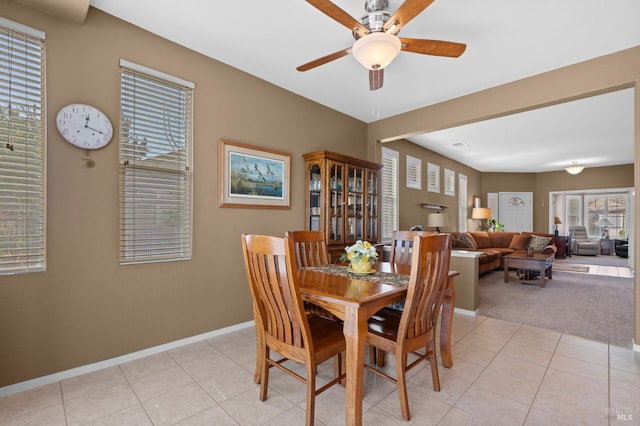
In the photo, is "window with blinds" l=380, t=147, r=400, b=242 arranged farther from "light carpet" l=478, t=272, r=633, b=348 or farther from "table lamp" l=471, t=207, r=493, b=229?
"table lamp" l=471, t=207, r=493, b=229

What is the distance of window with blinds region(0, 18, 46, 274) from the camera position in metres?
1.98

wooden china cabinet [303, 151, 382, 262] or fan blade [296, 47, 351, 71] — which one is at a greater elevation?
fan blade [296, 47, 351, 71]

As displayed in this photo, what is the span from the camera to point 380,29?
2072 millimetres

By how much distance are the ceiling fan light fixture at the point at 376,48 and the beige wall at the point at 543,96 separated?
82.9 inches

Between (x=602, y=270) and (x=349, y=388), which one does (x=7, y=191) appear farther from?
(x=602, y=270)

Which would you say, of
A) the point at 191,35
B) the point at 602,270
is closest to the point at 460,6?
the point at 191,35

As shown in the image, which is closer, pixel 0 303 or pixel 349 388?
pixel 349 388

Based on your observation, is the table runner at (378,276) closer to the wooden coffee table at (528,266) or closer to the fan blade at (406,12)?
the fan blade at (406,12)

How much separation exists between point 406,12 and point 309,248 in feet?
6.23

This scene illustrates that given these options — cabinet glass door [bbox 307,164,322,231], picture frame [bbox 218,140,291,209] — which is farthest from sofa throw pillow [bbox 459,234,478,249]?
picture frame [bbox 218,140,291,209]

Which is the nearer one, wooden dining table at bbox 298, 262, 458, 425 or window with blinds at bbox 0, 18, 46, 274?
wooden dining table at bbox 298, 262, 458, 425

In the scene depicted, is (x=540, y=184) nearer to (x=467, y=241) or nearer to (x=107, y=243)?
(x=467, y=241)

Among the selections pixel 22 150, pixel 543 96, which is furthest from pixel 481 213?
pixel 22 150

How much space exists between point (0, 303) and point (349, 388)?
7.45ft
